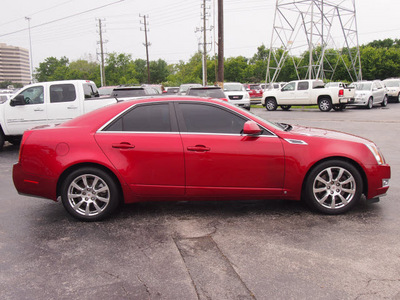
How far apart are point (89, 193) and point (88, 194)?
18 millimetres

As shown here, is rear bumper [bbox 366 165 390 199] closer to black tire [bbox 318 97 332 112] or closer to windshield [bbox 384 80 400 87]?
black tire [bbox 318 97 332 112]

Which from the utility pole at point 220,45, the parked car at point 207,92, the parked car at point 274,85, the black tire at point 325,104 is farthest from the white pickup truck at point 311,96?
the parked car at point 207,92

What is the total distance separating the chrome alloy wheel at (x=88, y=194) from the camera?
15.4 feet

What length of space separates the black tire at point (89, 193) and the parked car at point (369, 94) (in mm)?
22347

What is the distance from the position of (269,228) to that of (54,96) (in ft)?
27.2

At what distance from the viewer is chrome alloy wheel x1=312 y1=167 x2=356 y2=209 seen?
4.75 meters

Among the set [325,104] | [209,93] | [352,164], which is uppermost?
[209,93]

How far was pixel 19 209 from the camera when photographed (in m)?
5.37

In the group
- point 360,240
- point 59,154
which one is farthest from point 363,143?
point 59,154

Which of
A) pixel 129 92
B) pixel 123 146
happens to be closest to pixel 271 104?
pixel 129 92

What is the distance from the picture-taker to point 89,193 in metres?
4.73

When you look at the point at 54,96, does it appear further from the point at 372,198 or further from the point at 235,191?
the point at 372,198

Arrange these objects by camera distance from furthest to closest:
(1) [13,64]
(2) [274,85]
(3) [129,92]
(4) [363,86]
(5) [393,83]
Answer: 1. (1) [13,64]
2. (2) [274,85]
3. (5) [393,83]
4. (4) [363,86]
5. (3) [129,92]

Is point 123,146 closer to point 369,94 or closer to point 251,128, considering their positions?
point 251,128
